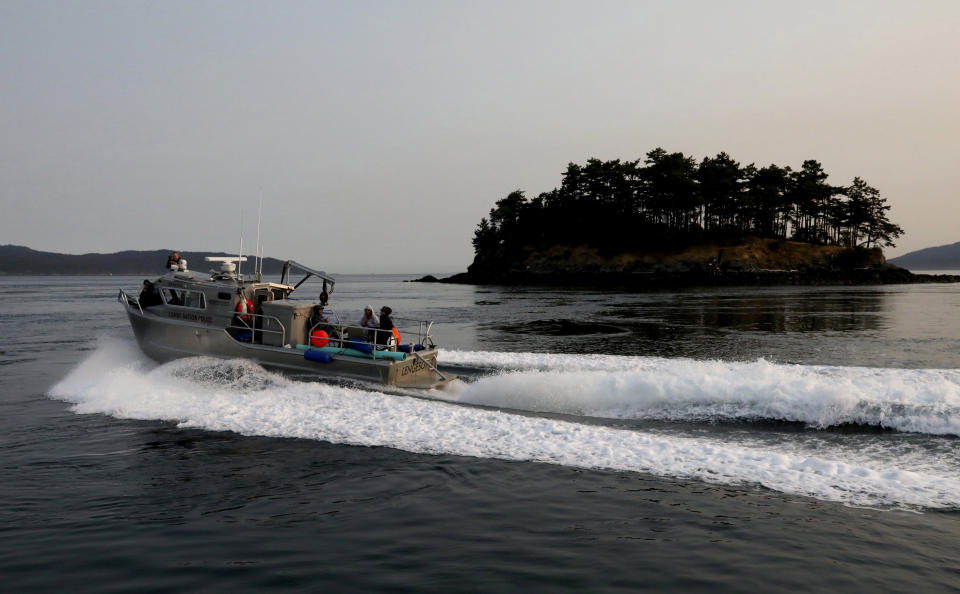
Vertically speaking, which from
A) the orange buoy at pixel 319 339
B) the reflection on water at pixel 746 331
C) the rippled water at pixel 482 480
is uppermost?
the orange buoy at pixel 319 339

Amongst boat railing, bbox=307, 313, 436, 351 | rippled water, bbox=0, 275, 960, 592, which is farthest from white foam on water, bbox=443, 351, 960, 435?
boat railing, bbox=307, 313, 436, 351

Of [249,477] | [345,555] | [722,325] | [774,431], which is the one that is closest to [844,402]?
[774,431]

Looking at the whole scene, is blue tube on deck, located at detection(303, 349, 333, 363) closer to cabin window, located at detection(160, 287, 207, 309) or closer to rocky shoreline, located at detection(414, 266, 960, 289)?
cabin window, located at detection(160, 287, 207, 309)

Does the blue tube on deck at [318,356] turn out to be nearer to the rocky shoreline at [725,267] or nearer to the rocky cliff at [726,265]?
the rocky shoreline at [725,267]

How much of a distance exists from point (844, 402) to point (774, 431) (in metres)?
1.69

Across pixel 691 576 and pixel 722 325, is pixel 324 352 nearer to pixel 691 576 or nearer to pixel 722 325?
pixel 691 576

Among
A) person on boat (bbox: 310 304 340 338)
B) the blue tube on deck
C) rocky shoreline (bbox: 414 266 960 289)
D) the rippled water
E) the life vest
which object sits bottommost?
the rippled water

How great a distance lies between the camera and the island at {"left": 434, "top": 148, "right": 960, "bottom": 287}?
10131 centimetres

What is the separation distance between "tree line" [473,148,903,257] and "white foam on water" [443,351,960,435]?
314 ft

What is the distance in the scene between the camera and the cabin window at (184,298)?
16312mm

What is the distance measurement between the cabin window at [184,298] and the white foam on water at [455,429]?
169 centimetres

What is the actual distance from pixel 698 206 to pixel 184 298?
105 meters

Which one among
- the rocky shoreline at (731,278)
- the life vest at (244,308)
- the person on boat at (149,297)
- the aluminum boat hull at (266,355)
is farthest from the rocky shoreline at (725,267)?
the life vest at (244,308)

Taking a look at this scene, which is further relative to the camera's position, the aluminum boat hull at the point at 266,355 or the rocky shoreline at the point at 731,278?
the rocky shoreline at the point at 731,278
